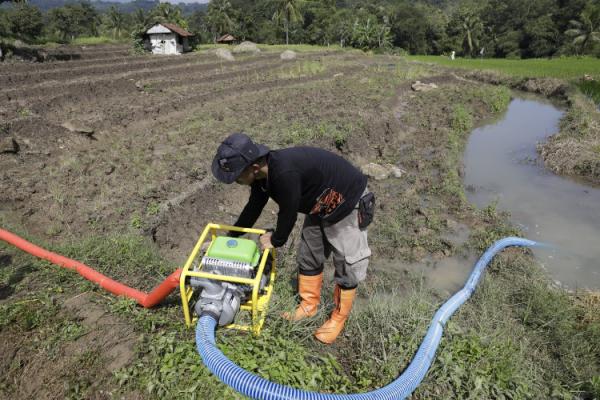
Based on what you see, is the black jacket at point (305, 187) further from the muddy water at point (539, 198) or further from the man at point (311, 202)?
the muddy water at point (539, 198)

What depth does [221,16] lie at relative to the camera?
4859cm

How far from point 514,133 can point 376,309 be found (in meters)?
10.9

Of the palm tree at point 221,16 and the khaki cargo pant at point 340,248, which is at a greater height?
the palm tree at point 221,16

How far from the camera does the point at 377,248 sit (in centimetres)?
515

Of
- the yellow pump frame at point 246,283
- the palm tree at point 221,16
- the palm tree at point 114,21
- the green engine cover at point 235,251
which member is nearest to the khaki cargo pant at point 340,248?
the yellow pump frame at point 246,283

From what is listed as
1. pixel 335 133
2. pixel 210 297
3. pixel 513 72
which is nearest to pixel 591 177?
pixel 335 133

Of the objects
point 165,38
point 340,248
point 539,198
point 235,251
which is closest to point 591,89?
point 539,198

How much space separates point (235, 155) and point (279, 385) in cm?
137

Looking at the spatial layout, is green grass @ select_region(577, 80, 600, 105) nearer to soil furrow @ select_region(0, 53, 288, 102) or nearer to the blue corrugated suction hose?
soil furrow @ select_region(0, 53, 288, 102)

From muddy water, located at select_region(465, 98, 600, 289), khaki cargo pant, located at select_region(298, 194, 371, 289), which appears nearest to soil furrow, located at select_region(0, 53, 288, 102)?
khaki cargo pant, located at select_region(298, 194, 371, 289)

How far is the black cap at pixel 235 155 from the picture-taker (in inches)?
89.6

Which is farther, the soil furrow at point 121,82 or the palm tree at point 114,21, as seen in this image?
the palm tree at point 114,21

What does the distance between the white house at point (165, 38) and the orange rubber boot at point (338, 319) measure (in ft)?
99.6

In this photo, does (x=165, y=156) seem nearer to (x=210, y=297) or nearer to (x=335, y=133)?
(x=335, y=133)
